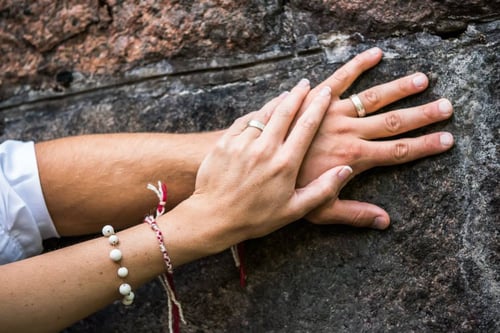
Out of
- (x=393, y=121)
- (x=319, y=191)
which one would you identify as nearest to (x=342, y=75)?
(x=393, y=121)

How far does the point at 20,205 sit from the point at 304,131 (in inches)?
21.7

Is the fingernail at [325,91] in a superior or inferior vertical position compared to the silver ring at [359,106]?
superior

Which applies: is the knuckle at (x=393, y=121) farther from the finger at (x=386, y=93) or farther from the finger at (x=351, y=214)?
the finger at (x=351, y=214)

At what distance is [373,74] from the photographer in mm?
1233

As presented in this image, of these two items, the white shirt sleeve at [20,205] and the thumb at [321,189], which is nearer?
the thumb at [321,189]

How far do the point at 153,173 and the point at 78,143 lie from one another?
0.17m

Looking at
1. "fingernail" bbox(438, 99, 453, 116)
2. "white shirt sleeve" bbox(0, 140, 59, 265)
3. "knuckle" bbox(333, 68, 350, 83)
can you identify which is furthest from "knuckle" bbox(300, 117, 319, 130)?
"white shirt sleeve" bbox(0, 140, 59, 265)

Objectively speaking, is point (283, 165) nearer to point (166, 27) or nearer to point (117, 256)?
point (117, 256)

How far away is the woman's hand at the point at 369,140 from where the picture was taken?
3.77 ft

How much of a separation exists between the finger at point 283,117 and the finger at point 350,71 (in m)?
0.04

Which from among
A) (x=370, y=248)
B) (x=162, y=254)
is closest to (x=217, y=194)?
(x=162, y=254)

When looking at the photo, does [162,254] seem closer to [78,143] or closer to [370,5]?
[78,143]

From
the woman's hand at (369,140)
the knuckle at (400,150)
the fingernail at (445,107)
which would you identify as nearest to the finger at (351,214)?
the woman's hand at (369,140)

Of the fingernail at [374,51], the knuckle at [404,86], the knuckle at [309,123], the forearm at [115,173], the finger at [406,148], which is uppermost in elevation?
the forearm at [115,173]
